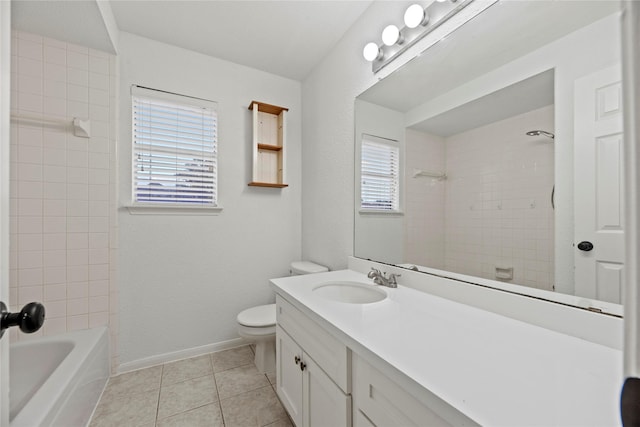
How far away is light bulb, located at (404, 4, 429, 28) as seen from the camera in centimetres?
133

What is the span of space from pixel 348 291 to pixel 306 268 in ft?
2.44

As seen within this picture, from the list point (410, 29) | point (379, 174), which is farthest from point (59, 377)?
point (410, 29)

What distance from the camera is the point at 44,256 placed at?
5.78ft

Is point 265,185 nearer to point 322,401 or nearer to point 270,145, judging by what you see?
point 270,145

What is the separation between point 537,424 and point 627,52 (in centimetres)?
63

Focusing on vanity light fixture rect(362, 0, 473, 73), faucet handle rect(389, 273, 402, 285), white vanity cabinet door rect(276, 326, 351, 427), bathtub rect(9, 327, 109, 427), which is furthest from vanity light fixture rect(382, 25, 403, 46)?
bathtub rect(9, 327, 109, 427)

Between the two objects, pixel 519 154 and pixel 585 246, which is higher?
pixel 519 154

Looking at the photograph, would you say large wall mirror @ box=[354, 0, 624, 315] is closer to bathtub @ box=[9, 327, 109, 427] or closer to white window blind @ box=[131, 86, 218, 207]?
white window blind @ box=[131, 86, 218, 207]

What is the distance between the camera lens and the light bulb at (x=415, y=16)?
1328 mm

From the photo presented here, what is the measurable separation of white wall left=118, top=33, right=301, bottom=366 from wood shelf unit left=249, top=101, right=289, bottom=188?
10 cm

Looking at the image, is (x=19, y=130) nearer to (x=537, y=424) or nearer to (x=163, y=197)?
(x=163, y=197)

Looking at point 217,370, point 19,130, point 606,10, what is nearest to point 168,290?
point 217,370

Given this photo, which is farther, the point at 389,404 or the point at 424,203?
the point at 424,203

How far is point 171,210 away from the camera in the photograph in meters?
2.13
